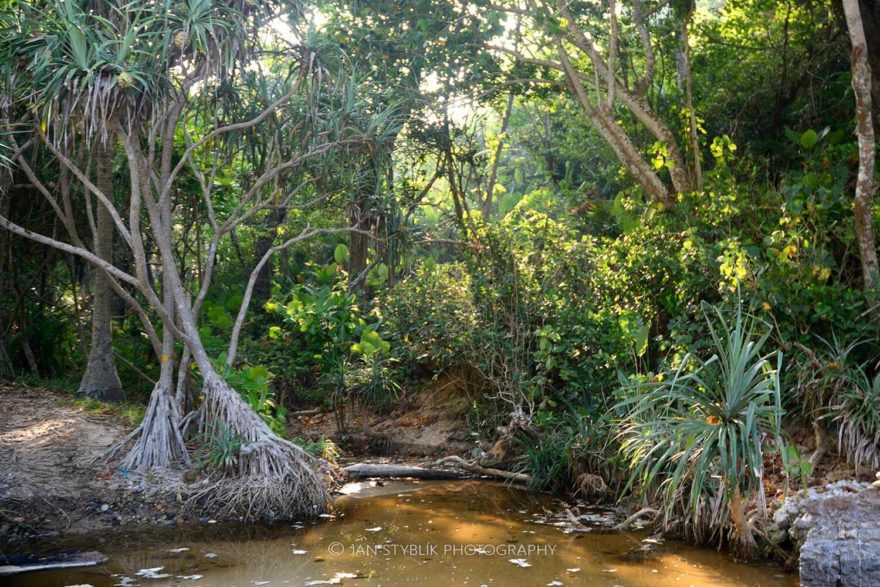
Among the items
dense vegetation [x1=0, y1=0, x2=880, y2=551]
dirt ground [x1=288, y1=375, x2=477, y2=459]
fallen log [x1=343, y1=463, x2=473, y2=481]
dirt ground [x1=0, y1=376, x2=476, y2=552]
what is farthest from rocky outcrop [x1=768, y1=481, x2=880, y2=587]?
dirt ground [x1=0, y1=376, x2=476, y2=552]

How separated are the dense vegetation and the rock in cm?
37

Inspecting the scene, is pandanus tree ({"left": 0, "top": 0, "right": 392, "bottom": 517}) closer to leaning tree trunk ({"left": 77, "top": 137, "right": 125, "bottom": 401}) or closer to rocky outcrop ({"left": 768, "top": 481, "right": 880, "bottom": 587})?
leaning tree trunk ({"left": 77, "top": 137, "right": 125, "bottom": 401})

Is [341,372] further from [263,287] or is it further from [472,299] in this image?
[263,287]

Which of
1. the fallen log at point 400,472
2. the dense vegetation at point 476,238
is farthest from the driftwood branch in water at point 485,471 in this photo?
the dense vegetation at point 476,238

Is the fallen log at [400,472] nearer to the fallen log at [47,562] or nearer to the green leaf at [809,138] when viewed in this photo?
the fallen log at [47,562]

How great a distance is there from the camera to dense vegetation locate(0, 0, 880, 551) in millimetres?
7195

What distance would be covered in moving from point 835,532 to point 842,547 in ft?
0.58

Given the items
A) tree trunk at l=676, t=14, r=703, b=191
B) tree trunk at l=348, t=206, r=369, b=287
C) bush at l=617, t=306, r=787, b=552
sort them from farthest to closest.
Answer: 1. tree trunk at l=348, t=206, r=369, b=287
2. tree trunk at l=676, t=14, r=703, b=191
3. bush at l=617, t=306, r=787, b=552

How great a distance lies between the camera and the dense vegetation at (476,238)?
7.20 metres

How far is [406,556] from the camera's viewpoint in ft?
21.8

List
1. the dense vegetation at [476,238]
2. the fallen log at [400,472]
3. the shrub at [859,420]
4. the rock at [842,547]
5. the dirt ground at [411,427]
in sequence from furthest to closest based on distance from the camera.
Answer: the dirt ground at [411,427]
the fallen log at [400,472]
the dense vegetation at [476,238]
the shrub at [859,420]
the rock at [842,547]

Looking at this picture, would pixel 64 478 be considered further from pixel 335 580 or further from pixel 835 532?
pixel 835 532

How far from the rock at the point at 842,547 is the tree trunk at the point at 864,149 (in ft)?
7.84

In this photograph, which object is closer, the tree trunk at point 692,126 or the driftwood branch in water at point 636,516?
the driftwood branch in water at point 636,516
